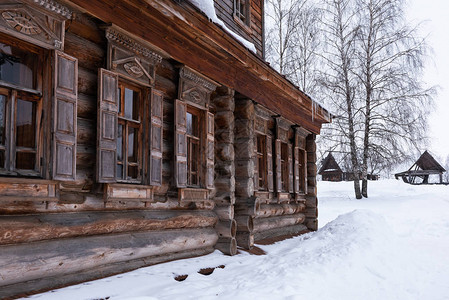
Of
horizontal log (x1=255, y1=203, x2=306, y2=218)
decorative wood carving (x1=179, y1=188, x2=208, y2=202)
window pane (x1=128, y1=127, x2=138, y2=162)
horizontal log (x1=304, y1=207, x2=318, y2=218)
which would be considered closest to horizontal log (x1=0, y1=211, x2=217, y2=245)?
decorative wood carving (x1=179, y1=188, x2=208, y2=202)

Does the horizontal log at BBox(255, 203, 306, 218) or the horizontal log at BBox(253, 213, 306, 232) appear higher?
the horizontal log at BBox(255, 203, 306, 218)

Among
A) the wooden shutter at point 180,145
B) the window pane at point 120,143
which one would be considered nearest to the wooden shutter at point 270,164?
the wooden shutter at point 180,145

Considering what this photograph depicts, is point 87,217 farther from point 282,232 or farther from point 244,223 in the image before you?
point 282,232

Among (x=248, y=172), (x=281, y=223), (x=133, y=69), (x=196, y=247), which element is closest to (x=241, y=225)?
(x=248, y=172)

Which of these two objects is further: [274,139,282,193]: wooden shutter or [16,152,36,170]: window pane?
[274,139,282,193]: wooden shutter

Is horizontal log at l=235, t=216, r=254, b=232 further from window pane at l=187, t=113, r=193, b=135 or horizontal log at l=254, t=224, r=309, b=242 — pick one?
window pane at l=187, t=113, r=193, b=135

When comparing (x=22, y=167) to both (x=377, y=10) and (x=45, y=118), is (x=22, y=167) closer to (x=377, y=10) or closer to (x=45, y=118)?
(x=45, y=118)

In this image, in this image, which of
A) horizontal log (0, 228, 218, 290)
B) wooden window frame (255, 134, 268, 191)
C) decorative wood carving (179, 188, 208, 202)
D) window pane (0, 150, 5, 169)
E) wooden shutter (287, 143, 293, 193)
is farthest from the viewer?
wooden shutter (287, 143, 293, 193)

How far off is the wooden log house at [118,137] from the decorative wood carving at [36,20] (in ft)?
0.04

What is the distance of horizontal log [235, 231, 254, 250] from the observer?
7586mm

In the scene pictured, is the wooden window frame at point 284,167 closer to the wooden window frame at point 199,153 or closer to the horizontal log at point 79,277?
the wooden window frame at point 199,153

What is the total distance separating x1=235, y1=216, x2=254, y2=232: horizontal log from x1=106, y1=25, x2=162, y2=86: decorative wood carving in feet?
10.8

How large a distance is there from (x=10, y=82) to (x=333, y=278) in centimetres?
468

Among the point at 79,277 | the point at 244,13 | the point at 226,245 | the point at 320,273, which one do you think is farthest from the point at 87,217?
the point at 244,13
